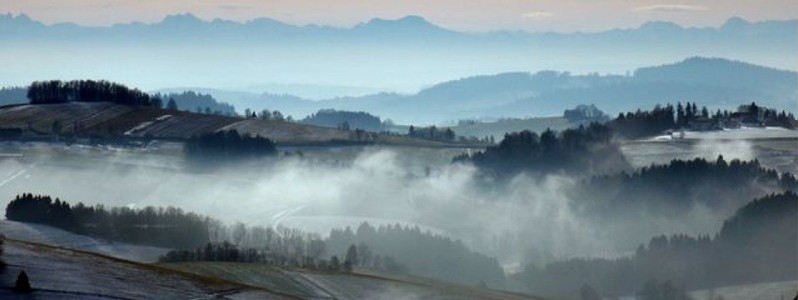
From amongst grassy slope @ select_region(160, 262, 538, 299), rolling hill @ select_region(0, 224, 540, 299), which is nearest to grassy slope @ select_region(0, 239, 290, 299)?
rolling hill @ select_region(0, 224, 540, 299)

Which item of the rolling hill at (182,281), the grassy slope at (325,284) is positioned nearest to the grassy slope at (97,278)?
the rolling hill at (182,281)

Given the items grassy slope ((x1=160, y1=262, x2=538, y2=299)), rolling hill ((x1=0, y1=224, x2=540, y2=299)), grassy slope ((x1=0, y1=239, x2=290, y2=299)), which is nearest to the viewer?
grassy slope ((x1=0, y1=239, x2=290, y2=299))

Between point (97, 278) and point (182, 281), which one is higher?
point (97, 278)

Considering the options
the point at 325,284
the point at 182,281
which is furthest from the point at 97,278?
the point at 325,284

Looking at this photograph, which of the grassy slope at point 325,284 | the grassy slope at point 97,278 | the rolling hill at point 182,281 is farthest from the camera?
the grassy slope at point 325,284

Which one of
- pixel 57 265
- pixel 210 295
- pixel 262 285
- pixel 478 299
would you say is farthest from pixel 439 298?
pixel 57 265

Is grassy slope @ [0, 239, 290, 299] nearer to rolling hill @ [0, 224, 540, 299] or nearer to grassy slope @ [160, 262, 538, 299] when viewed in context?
rolling hill @ [0, 224, 540, 299]

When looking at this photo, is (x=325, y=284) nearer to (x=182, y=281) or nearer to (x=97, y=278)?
(x=182, y=281)

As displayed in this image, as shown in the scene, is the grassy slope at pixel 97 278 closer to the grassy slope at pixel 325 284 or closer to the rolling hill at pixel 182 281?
the rolling hill at pixel 182 281

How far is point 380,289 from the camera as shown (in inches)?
6722

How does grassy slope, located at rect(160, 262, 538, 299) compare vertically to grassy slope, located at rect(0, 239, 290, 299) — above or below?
below

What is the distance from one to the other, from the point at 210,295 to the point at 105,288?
10.9 m

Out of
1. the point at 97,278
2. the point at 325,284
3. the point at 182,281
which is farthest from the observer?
the point at 325,284

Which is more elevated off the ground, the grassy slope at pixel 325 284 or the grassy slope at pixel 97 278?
the grassy slope at pixel 97 278
